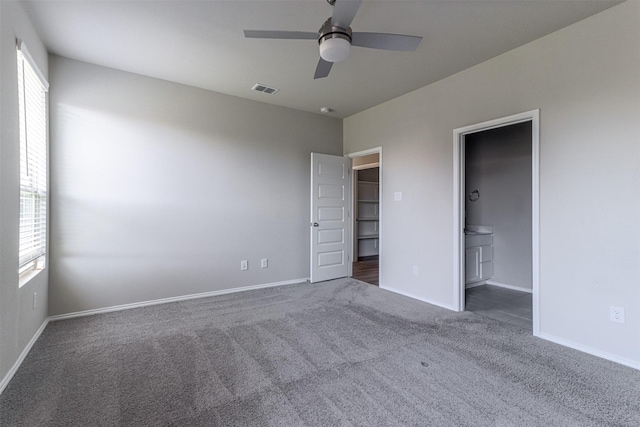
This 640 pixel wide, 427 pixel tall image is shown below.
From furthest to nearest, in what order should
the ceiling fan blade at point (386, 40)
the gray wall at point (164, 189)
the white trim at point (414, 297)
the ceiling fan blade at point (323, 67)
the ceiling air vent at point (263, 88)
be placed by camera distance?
the ceiling air vent at point (263, 88) → the white trim at point (414, 297) → the gray wall at point (164, 189) → the ceiling fan blade at point (323, 67) → the ceiling fan blade at point (386, 40)

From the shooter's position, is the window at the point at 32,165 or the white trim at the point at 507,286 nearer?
the window at the point at 32,165

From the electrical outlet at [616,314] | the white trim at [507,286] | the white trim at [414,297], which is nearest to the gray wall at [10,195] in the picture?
the white trim at [414,297]

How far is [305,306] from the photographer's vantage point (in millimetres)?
3568

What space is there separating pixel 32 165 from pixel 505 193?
5.64 meters

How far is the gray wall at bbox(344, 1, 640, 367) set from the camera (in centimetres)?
224

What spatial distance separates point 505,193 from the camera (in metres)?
4.51

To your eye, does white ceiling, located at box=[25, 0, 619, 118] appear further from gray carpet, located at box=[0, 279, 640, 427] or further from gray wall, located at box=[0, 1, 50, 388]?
gray carpet, located at box=[0, 279, 640, 427]

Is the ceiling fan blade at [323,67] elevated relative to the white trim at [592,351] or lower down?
elevated

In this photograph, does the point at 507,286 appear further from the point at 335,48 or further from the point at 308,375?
the point at 335,48

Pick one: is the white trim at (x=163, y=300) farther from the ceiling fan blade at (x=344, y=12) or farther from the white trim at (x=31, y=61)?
the ceiling fan blade at (x=344, y=12)

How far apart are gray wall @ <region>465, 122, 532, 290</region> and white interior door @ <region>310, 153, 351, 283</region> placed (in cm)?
207

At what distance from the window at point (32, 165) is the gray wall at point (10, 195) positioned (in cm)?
16

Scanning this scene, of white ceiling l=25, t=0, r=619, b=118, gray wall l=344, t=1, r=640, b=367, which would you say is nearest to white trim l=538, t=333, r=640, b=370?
gray wall l=344, t=1, r=640, b=367

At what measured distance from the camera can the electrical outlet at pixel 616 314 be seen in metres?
2.28
